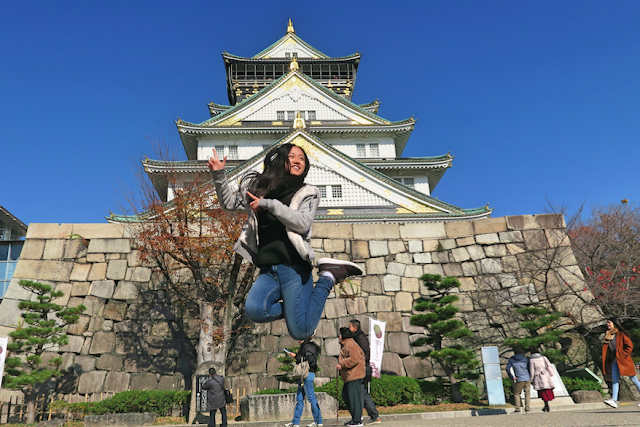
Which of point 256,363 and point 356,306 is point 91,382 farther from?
point 356,306

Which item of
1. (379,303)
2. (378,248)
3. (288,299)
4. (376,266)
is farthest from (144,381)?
(288,299)

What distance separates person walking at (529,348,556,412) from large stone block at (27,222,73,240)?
12.3m

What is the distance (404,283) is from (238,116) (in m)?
17.8

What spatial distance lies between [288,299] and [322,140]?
22.5m

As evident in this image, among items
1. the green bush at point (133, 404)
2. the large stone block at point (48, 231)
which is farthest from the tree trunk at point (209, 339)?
the large stone block at point (48, 231)

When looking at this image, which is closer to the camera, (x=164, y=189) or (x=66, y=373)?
(x=66, y=373)

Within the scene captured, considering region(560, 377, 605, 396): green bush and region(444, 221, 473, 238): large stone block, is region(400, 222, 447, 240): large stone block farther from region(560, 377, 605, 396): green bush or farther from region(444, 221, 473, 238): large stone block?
region(560, 377, 605, 396): green bush

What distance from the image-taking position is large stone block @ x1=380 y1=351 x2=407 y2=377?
11820 mm

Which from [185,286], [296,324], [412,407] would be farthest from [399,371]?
[296,324]

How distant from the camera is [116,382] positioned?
Answer: 1112 centimetres

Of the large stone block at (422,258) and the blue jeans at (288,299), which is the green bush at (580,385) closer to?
the large stone block at (422,258)

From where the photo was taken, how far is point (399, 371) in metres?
11.9

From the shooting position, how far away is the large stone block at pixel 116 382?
36.2 ft

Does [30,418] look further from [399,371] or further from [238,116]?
[238,116]
